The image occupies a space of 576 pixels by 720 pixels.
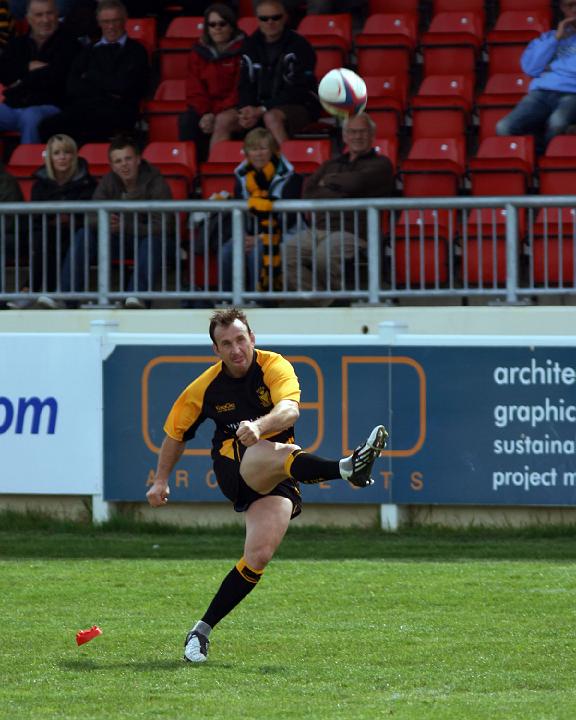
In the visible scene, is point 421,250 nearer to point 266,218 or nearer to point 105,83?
point 266,218

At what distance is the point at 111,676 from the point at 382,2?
1100 centimetres

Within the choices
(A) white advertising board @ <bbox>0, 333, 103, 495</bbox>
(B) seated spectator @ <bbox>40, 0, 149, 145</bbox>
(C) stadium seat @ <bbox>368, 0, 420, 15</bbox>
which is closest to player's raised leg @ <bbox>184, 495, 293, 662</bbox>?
(A) white advertising board @ <bbox>0, 333, 103, 495</bbox>

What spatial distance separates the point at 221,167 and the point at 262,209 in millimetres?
1996

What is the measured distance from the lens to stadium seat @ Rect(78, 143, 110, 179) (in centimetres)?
1518

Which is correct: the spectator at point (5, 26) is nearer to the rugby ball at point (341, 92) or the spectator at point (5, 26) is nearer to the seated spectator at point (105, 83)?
the seated spectator at point (105, 83)

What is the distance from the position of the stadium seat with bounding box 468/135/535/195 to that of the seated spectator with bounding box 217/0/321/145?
1747 mm

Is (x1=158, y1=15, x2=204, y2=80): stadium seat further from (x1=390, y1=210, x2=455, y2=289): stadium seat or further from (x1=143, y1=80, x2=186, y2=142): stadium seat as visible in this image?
(x1=390, y1=210, x2=455, y2=289): stadium seat

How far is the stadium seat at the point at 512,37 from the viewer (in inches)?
620

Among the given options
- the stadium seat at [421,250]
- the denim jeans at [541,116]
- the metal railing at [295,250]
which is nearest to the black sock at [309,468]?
the metal railing at [295,250]

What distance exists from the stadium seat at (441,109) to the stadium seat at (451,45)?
450 millimetres

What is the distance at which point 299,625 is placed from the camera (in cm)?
868

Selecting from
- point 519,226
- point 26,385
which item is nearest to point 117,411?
point 26,385

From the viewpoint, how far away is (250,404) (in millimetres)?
7754

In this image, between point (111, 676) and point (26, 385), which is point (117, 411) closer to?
point (26, 385)
